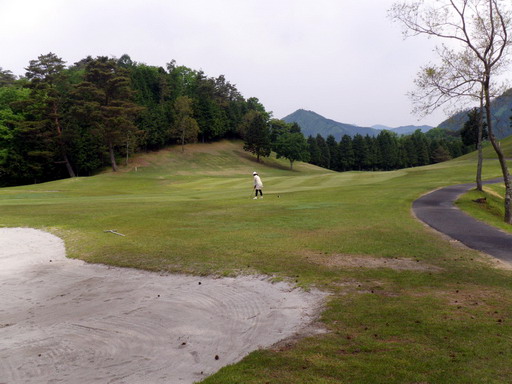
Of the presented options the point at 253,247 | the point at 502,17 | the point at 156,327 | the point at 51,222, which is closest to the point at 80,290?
the point at 156,327

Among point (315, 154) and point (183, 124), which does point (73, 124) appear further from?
point (315, 154)

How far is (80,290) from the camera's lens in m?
9.32

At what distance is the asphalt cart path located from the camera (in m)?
12.3

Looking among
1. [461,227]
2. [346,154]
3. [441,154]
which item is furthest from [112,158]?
[441,154]

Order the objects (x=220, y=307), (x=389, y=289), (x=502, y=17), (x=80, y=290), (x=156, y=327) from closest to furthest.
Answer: (x=156, y=327) < (x=220, y=307) < (x=389, y=289) < (x=80, y=290) < (x=502, y=17)

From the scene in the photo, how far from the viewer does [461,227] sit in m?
15.9

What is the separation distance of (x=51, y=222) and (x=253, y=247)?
13.1m

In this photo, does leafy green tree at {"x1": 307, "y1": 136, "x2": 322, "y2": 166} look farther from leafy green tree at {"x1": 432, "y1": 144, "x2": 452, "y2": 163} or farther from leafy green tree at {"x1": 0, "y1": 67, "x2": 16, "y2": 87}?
leafy green tree at {"x1": 0, "y1": 67, "x2": 16, "y2": 87}

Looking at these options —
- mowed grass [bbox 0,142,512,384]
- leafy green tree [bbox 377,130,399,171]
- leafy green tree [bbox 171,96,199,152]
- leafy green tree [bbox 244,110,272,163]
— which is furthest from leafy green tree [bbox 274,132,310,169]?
mowed grass [bbox 0,142,512,384]

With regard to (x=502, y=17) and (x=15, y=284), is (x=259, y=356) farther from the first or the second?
(x=502, y=17)

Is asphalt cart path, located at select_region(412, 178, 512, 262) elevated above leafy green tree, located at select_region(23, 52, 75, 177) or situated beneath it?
situated beneath

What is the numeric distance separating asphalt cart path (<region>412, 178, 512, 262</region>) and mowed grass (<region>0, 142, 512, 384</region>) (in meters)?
0.73

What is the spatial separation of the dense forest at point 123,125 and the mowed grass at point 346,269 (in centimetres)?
5564

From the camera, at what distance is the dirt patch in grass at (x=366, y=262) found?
10.1 meters
